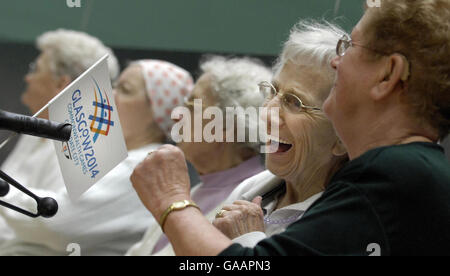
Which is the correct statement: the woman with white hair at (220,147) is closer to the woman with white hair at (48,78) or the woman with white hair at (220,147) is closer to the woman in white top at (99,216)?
the woman in white top at (99,216)

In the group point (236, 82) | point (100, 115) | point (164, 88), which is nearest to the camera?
point (100, 115)

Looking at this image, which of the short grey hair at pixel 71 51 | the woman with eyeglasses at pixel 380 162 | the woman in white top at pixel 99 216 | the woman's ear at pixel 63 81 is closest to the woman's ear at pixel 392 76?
the woman with eyeglasses at pixel 380 162

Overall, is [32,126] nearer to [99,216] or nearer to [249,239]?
[249,239]

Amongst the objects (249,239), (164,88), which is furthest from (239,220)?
(164,88)

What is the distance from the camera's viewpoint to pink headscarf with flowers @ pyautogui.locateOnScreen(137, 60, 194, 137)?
7.12 ft

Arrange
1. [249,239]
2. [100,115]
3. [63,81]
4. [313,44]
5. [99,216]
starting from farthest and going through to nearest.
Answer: [63,81], [99,216], [313,44], [100,115], [249,239]

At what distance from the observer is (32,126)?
3.45 feet

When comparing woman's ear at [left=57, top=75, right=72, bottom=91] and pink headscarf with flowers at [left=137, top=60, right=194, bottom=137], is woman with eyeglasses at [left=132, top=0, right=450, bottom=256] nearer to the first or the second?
pink headscarf with flowers at [left=137, top=60, right=194, bottom=137]

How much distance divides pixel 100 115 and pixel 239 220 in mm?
326

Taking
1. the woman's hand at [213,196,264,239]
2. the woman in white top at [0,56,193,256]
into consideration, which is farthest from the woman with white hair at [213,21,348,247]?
the woman in white top at [0,56,193,256]

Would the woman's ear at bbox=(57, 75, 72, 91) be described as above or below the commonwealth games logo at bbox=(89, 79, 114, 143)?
below

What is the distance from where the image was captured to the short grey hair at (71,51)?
230 centimetres

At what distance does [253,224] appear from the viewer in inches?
48.8
